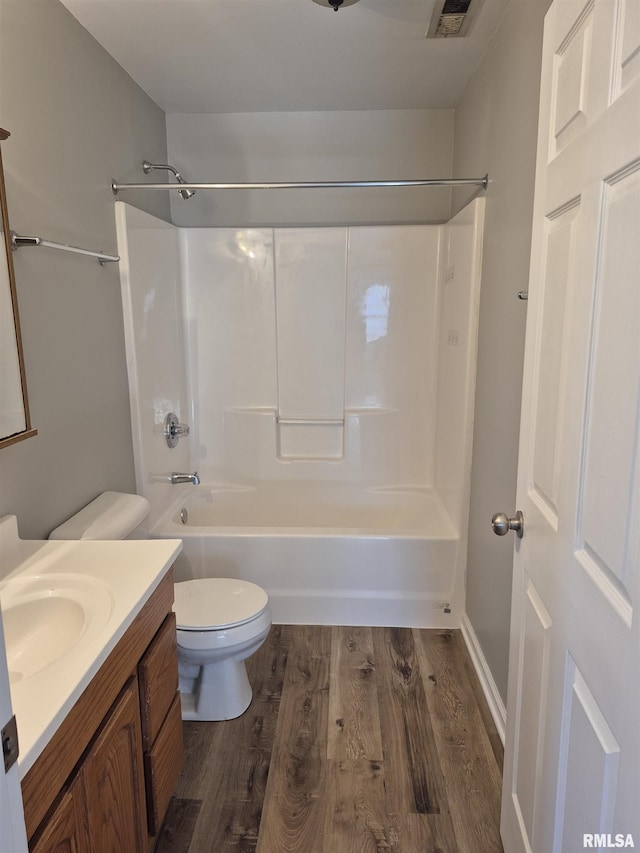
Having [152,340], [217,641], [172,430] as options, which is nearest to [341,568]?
[217,641]

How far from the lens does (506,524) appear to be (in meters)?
1.32

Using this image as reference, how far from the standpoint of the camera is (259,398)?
3324 millimetres

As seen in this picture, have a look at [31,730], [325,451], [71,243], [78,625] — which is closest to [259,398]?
[325,451]

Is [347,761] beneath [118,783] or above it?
beneath

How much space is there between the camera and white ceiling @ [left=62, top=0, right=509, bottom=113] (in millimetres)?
1940

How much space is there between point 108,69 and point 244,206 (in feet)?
3.36

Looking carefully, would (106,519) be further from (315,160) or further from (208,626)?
(315,160)

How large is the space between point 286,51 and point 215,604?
7.12 ft

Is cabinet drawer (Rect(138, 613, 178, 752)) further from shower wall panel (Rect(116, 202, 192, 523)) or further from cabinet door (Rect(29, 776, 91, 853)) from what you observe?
shower wall panel (Rect(116, 202, 192, 523))

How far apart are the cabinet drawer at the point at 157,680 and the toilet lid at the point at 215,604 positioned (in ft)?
1.22

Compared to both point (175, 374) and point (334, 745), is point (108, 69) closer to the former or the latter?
point (175, 374)

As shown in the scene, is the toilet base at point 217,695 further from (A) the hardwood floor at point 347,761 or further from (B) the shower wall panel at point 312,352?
(B) the shower wall panel at point 312,352

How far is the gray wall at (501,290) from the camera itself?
5.85 ft

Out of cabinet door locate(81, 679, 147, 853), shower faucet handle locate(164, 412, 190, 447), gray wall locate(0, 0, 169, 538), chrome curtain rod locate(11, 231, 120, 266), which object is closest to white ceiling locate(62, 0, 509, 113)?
gray wall locate(0, 0, 169, 538)
